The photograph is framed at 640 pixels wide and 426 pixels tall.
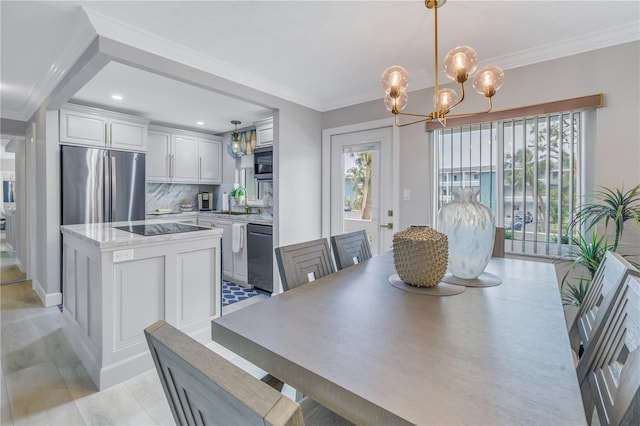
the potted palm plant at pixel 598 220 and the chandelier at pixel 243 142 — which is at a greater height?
the chandelier at pixel 243 142

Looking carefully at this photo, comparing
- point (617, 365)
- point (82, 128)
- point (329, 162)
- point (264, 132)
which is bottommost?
point (617, 365)

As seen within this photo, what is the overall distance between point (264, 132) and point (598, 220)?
11.9ft

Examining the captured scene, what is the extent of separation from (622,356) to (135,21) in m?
3.05

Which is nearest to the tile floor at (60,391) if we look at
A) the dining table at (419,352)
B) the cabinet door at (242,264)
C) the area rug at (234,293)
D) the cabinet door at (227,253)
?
A: the area rug at (234,293)

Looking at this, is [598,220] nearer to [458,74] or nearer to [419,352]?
[458,74]

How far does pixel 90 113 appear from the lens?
369cm

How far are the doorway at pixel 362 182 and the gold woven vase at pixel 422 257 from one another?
1933 mm

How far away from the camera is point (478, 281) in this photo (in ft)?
4.83

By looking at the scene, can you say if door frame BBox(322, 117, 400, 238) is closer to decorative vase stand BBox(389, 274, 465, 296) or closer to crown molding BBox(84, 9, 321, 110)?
crown molding BBox(84, 9, 321, 110)

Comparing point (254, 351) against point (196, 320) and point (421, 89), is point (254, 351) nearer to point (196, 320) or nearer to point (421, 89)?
point (196, 320)

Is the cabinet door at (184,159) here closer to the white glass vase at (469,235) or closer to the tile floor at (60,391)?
the tile floor at (60,391)

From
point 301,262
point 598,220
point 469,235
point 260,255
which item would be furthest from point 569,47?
point 260,255

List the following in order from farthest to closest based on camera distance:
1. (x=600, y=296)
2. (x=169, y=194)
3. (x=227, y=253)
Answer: (x=169, y=194) < (x=227, y=253) < (x=600, y=296)

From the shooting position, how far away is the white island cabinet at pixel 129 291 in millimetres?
1949
